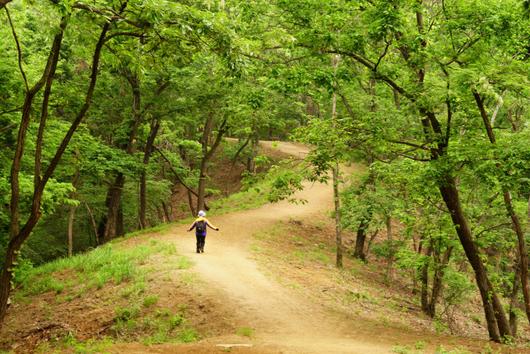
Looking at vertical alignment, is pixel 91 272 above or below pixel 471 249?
below

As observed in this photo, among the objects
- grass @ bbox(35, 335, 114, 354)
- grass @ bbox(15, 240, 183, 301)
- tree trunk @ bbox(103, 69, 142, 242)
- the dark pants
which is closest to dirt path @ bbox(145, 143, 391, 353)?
the dark pants

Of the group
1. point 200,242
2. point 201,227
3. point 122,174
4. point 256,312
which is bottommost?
point 256,312

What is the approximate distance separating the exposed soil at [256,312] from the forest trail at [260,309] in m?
0.02

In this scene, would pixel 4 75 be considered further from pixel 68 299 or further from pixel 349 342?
pixel 349 342

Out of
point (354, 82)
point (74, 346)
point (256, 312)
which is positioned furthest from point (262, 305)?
point (354, 82)

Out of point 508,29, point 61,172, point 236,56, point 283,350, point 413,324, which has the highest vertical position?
point 508,29

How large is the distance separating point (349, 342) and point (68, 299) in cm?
811

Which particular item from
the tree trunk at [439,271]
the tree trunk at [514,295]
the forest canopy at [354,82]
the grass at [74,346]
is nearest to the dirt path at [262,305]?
the grass at [74,346]

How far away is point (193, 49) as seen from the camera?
830 centimetres

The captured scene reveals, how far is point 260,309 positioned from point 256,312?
0.86 ft

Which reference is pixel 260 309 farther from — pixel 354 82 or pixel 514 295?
pixel 514 295

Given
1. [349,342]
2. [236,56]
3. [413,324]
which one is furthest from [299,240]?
[236,56]

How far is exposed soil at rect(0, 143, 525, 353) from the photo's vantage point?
33.4 ft

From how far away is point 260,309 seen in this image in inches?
475
